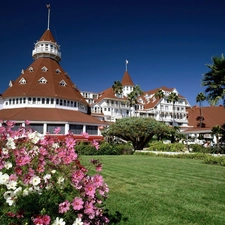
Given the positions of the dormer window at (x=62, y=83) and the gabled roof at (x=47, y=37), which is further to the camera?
the gabled roof at (x=47, y=37)

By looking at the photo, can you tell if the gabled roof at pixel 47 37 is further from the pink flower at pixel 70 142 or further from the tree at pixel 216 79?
the pink flower at pixel 70 142

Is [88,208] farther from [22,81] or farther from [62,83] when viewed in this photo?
[22,81]

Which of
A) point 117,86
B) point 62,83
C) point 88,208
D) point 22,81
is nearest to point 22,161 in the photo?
point 88,208

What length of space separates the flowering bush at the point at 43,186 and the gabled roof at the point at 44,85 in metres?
40.0

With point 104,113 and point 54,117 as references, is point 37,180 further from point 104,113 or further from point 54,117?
point 104,113

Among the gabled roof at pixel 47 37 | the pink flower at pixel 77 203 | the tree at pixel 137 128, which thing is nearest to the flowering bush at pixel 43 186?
the pink flower at pixel 77 203

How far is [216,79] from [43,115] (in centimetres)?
2732

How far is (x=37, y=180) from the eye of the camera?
3195mm

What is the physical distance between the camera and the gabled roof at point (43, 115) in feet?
122

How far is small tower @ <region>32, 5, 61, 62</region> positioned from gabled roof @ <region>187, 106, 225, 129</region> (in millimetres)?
45227

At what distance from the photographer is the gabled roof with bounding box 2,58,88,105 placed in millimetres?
43263

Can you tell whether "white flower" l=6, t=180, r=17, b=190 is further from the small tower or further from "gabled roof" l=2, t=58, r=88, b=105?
the small tower

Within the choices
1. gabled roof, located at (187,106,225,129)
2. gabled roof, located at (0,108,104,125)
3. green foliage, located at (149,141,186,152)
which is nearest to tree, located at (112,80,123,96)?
gabled roof, located at (0,108,104,125)

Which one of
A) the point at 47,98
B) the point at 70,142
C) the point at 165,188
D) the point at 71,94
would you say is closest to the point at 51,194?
the point at 70,142
